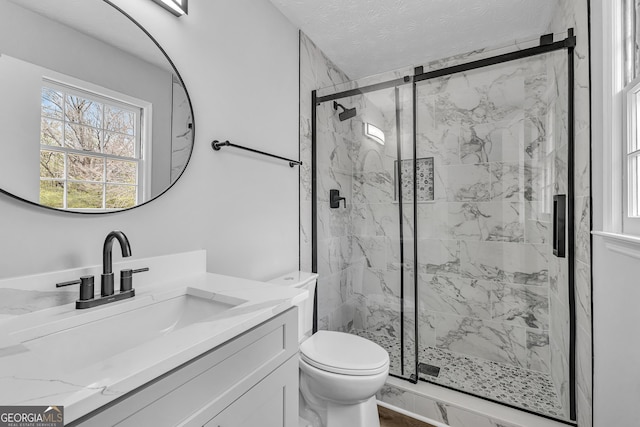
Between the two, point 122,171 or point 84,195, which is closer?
point 84,195

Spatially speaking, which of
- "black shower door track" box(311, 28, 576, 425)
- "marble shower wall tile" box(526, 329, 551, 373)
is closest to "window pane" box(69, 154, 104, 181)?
"black shower door track" box(311, 28, 576, 425)

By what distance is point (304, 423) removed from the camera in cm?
148

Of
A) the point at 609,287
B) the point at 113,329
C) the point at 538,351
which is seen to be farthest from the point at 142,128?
the point at 538,351

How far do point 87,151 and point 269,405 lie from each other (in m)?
1.00

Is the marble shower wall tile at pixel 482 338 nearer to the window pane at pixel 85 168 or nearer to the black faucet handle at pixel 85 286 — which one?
the black faucet handle at pixel 85 286

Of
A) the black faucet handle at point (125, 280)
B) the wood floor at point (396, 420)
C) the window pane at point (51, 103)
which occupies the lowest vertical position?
the wood floor at point (396, 420)

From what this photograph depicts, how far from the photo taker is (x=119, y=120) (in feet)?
3.51

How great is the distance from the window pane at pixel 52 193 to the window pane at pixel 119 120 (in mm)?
256

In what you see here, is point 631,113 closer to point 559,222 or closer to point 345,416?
point 559,222

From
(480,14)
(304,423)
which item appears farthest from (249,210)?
(480,14)

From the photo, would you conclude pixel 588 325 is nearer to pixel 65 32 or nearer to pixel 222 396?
pixel 222 396

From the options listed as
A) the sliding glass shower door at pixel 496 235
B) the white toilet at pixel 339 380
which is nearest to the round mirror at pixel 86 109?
the white toilet at pixel 339 380

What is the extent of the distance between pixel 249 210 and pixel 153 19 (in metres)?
0.93

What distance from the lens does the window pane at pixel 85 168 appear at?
3.11 feet
